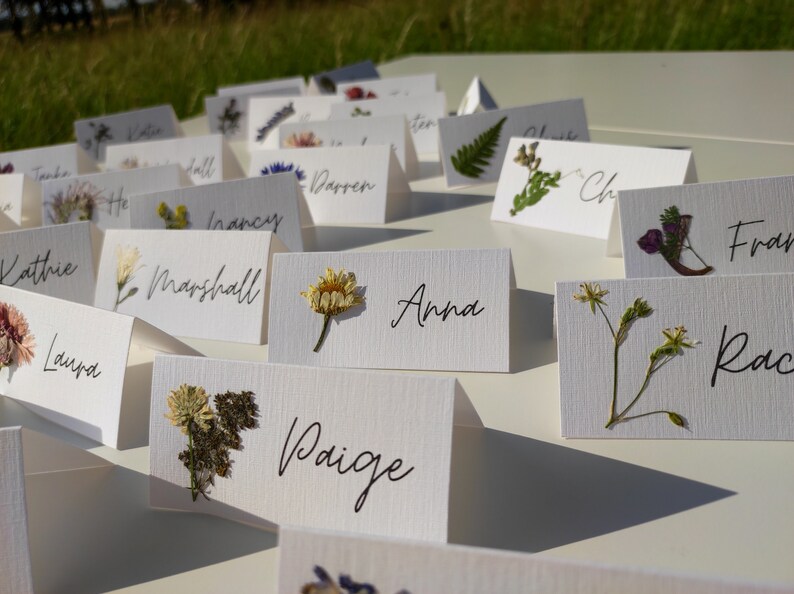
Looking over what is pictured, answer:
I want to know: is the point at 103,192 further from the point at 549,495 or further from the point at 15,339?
the point at 549,495

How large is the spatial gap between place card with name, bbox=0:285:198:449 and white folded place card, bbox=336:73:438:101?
1.62 m

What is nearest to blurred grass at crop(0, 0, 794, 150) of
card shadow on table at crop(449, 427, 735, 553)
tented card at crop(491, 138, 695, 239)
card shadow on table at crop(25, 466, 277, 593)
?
tented card at crop(491, 138, 695, 239)

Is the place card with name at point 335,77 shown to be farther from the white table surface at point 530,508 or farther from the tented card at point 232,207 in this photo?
the white table surface at point 530,508

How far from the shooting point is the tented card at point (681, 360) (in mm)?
954

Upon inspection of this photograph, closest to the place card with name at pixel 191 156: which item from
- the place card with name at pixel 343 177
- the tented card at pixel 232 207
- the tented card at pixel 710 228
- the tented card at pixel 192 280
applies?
the place card with name at pixel 343 177

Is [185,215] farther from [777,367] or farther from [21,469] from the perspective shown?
[777,367]

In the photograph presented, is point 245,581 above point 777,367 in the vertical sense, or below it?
below

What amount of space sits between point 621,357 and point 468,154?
1175 mm

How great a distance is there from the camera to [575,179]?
167 centimetres

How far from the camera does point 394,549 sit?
644 millimetres

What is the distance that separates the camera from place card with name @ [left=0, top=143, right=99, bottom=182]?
7.29ft

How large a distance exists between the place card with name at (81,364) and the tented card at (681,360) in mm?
Answer: 519

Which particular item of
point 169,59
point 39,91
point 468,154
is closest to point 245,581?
point 468,154

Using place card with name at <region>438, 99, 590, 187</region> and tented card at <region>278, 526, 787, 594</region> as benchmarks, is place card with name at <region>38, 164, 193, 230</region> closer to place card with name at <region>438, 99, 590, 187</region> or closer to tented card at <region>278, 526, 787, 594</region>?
place card with name at <region>438, 99, 590, 187</region>
